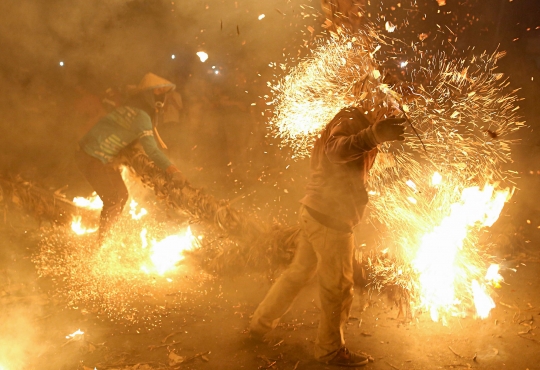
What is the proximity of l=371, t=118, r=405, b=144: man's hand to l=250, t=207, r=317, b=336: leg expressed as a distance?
938mm

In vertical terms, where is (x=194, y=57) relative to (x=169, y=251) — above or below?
above

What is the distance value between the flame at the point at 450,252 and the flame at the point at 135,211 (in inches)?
145

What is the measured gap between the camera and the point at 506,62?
25.2ft

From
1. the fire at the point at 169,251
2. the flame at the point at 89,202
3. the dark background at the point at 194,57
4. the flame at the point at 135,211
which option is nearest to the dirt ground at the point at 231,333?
the fire at the point at 169,251

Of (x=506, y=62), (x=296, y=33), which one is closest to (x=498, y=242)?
(x=506, y=62)

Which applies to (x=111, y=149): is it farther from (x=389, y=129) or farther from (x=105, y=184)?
(x=389, y=129)

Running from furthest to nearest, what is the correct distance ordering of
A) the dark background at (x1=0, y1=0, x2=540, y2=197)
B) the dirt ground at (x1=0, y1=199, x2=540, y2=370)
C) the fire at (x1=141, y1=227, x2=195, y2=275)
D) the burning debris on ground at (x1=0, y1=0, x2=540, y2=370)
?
1. the dark background at (x1=0, y1=0, x2=540, y2=197)
2. the fire at (x1=141, y1=227, x2=195, y2=275)
3. the burning debris on ground at (x1=0, y1=0, x2=540, y2=370)
4. the dirt ground at (x1=0, y1=199, x2=540, y2=370)

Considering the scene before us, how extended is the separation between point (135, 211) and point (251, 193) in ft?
6.54

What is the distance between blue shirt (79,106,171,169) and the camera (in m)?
4.84

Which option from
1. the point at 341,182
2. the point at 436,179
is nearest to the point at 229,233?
the point at 341,182

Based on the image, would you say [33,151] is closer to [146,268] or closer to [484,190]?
→ [146,268]

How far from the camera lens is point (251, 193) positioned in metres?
7.12

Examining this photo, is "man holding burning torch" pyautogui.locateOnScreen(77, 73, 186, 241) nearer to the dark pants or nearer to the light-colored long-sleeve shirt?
the dark pants

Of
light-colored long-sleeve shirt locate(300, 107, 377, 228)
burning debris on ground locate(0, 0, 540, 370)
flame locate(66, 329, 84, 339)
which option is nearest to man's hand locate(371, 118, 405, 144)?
burning debris on ground locate(0, 0, 540, 370)
